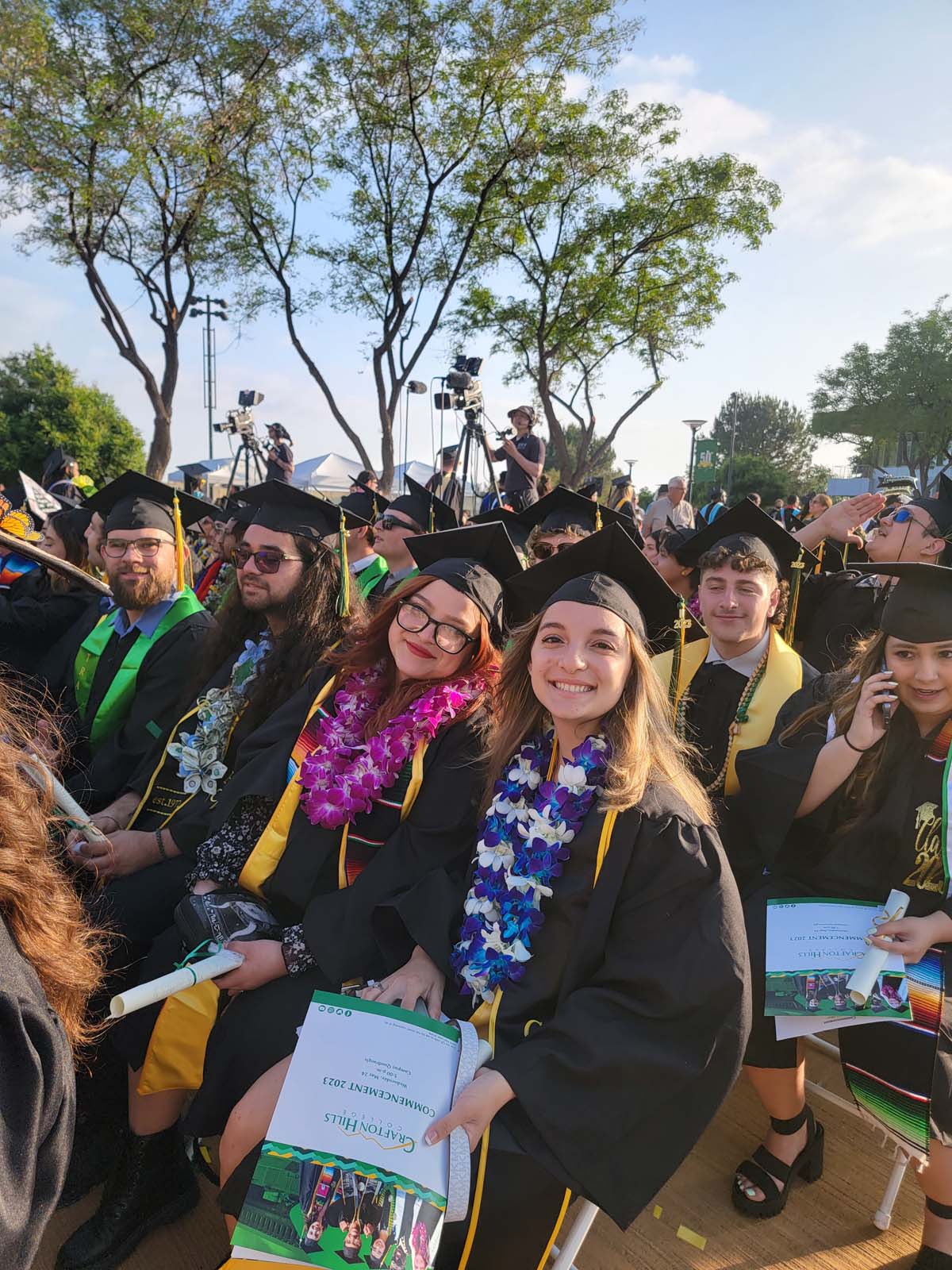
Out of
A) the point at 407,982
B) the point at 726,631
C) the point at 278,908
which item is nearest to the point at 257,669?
the point at 278,908

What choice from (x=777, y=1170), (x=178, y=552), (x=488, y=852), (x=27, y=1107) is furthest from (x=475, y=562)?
(x=777, y=1170)

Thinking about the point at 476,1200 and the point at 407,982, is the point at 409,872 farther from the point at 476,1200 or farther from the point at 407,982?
the point at 476,1200

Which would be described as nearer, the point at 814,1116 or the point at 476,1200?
the point at 476,1200

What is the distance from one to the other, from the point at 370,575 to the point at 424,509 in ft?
2.08

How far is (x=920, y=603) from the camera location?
235cm

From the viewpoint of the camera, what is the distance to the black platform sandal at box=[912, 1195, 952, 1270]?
2.04m

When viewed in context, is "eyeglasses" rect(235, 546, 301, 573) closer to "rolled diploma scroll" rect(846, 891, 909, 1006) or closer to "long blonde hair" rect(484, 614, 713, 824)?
"long blonde hair" rect(484, 614, 713, 824)

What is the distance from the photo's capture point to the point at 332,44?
1352 cm

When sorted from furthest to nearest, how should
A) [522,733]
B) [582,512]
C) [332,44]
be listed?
[332,44]
[582,512]
[522,733]

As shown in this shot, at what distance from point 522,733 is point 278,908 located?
990 mm

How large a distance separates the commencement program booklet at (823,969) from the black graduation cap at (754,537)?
4.70 feet

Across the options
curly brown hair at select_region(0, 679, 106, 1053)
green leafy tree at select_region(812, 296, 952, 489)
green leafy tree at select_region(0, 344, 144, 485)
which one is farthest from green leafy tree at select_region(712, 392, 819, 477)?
curly brown hair at select_region(0, 679, 106, 1053)

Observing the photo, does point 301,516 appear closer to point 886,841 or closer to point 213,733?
point 213,733

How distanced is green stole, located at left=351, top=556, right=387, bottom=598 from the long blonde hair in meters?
3.23
